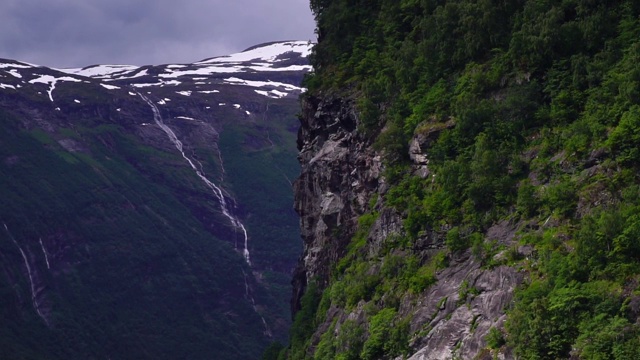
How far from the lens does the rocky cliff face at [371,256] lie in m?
45.0

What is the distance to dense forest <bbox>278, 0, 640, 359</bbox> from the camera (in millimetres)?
39219

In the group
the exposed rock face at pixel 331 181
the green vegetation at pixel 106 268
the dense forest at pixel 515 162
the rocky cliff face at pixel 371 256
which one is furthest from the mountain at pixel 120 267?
the dense forest at pixel 515 162

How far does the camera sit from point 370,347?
50625mm

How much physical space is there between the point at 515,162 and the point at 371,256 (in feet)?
43.1

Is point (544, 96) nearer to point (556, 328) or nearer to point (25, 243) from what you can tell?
point (556, 328)

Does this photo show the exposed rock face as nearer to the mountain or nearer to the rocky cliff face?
the rocky cliff face

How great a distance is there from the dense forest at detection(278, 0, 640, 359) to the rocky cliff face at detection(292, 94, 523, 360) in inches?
16.1

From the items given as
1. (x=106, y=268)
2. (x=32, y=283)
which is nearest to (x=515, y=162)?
(x=32, y=283)

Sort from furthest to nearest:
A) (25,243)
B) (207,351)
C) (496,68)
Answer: (25,243)
(207,351)
(496,68)

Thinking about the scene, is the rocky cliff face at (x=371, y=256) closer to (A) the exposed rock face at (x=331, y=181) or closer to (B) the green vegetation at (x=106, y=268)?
A: (A) the exposed rock face at (x=331, y=181)

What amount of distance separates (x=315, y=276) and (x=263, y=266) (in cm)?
11355

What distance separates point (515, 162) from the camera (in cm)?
5103

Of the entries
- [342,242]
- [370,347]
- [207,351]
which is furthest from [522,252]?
[207,351]

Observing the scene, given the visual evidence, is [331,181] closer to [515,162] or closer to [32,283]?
[515,162]
